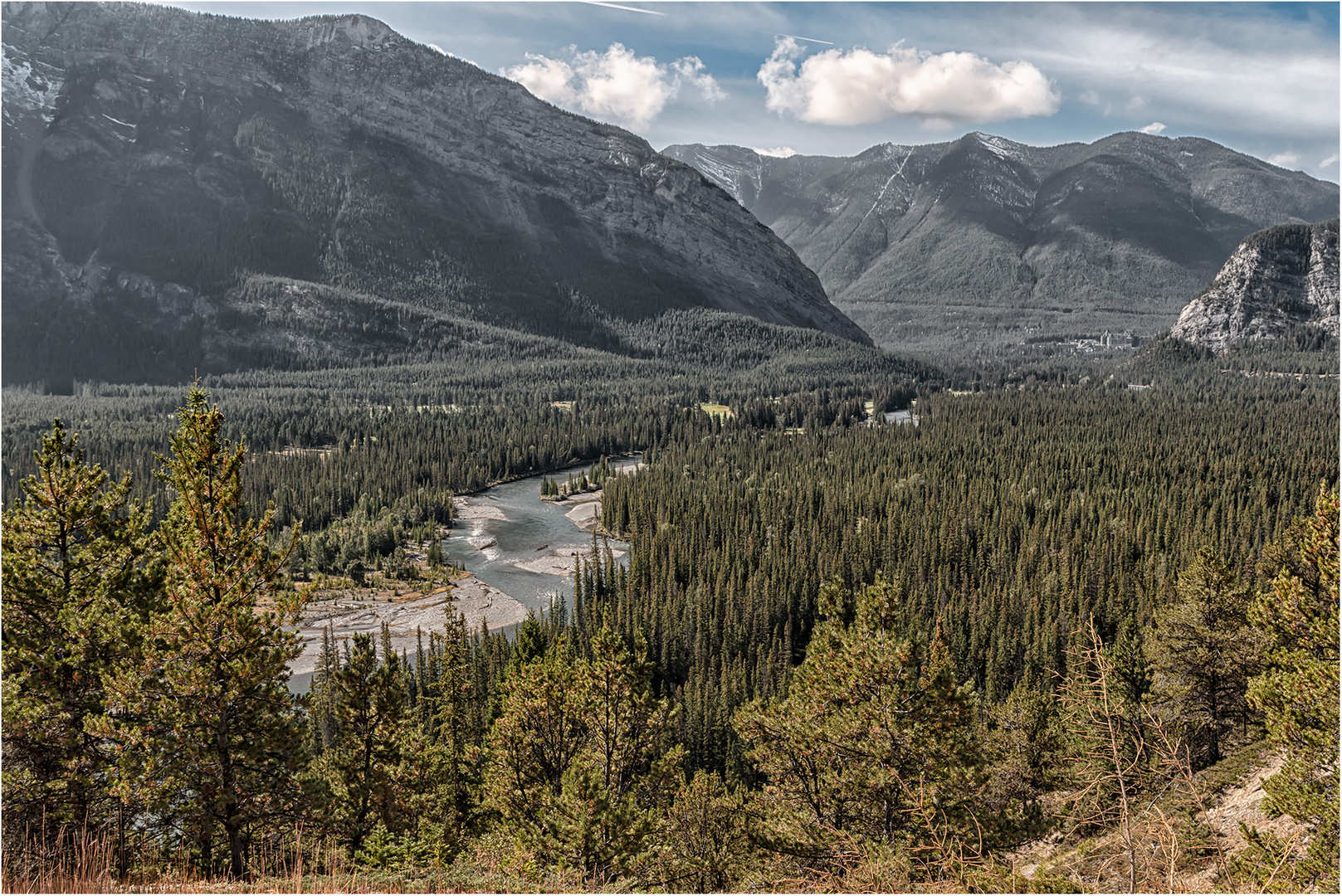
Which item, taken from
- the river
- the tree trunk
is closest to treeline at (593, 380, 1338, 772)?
the river

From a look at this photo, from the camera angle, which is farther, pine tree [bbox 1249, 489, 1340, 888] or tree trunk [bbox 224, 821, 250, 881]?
pine tree [bbox 1249, 489, 1340, 888]

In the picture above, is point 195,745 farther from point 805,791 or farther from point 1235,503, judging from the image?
point 1235,503

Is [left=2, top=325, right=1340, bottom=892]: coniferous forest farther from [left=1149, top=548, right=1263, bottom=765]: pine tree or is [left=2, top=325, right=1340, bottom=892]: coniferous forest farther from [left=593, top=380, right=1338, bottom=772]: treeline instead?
[left=593, top=380, right=1338, bottom=772]: treeline

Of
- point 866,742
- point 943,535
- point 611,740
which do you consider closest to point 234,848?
point 611,740

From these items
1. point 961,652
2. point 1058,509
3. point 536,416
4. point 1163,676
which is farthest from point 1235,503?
point 536,416

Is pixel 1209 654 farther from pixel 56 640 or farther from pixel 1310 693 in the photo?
pixel 56 640

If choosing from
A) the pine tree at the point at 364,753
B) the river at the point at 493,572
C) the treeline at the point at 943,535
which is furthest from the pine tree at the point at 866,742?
the river at the point at 493,572
